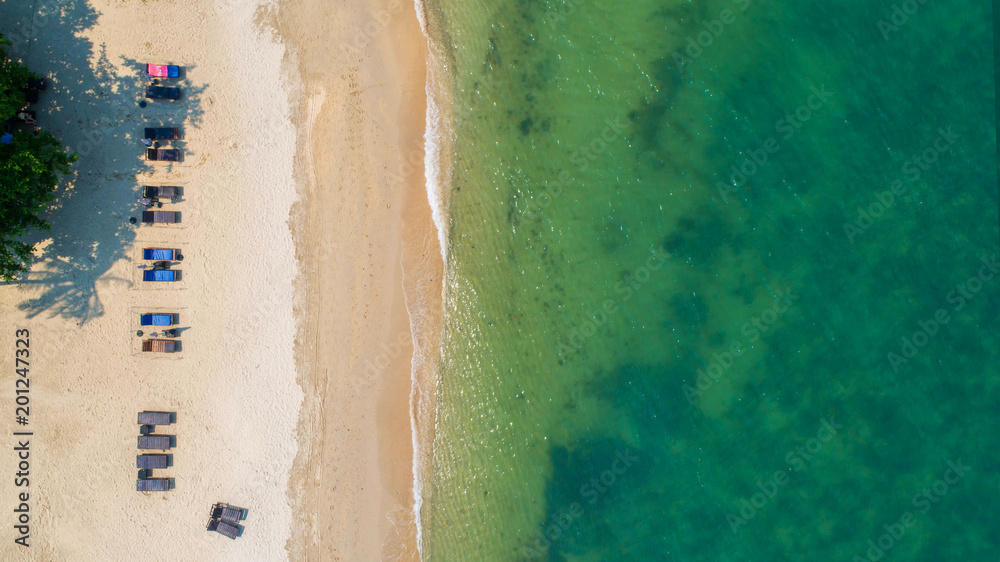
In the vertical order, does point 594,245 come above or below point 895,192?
below

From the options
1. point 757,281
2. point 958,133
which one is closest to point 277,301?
point 757,281

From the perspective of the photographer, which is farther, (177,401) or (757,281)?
(757,281)

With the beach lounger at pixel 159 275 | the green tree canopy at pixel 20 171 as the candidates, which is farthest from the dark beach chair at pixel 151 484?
the green tree canopy at pixel 20 171

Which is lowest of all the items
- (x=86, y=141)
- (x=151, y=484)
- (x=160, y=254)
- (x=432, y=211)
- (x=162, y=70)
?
(x=151, y=484)

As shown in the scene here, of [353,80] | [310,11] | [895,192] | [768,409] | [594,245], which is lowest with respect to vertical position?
[768,409]

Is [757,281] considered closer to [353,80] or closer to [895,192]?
[895,192]

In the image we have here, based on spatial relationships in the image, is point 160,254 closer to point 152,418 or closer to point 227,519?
point 152,418

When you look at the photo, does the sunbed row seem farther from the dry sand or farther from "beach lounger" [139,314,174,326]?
"beach lounger" [139,314,174,326]

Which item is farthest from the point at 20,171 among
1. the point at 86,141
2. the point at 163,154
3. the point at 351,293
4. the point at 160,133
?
the point at 351,293
